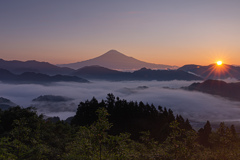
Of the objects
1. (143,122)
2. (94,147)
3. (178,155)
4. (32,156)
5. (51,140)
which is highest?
(94,147)

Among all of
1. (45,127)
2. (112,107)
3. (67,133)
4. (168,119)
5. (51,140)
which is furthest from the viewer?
(112,107)

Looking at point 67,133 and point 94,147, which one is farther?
point 67,133

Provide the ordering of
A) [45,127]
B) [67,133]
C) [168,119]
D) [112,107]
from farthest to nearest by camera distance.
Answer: [112,107] < [168,119] < [67,133] < [45,127]

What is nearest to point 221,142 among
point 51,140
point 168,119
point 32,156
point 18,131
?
point 32,156

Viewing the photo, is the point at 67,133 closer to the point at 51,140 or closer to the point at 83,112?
the point at 51,140

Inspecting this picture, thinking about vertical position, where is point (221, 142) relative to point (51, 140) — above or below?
above

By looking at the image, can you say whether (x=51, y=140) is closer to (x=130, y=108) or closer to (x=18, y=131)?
(x=18, y=131)

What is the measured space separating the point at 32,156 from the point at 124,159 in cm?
1111

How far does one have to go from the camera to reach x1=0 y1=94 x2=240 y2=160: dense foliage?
15155mm

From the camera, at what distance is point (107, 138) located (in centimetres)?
1486

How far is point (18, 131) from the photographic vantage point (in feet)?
67.5

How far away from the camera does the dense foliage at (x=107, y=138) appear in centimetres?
1516

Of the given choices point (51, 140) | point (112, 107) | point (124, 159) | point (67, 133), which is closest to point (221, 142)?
point (124, 159)

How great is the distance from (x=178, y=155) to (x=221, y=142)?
10475 mm
